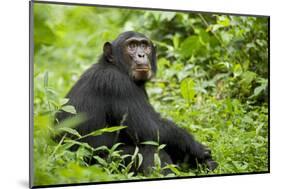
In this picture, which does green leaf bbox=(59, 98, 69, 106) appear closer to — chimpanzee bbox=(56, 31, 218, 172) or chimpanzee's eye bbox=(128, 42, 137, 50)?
chimpanzee bbox=(56, 31, 218, 172)

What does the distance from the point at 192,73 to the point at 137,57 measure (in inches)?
43.9

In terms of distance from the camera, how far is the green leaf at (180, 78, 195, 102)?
482cm

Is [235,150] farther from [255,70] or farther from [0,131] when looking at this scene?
[0,131]

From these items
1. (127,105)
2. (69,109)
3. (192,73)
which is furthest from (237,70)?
(69,109)

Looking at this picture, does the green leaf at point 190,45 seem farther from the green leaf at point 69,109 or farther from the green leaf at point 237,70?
the green leaf at point 69,109

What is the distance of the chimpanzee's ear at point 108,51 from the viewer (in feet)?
13.4

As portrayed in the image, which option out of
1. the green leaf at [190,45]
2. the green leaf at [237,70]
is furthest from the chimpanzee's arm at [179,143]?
the green leaf at [190,45]

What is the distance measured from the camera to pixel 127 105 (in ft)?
12.9

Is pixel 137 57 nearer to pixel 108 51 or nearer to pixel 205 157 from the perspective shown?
pixel 108 51

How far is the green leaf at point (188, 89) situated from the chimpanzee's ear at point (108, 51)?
3.46ft

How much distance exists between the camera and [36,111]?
3686 mm

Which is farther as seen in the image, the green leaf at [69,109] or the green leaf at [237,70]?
the green leaf at [237,70]

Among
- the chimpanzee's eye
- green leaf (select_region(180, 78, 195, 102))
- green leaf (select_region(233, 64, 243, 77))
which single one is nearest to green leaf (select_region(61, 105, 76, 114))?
the chimpanzee's eye

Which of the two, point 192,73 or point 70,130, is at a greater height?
point 192,73
